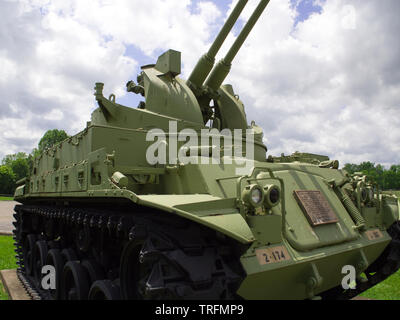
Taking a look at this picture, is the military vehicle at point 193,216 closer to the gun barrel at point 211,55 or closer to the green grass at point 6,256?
the gun barrel at point 211,55

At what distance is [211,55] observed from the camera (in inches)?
305

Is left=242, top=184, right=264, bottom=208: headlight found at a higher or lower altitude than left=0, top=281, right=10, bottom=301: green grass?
higher

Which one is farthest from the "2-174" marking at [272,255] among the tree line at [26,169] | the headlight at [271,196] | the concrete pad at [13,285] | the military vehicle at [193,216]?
the tree line at [26,169]

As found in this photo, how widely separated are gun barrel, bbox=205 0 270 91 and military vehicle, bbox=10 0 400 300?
1.0 inches

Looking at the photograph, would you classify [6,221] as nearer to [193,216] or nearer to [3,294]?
[3,294]

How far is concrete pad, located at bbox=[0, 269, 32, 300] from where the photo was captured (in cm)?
717

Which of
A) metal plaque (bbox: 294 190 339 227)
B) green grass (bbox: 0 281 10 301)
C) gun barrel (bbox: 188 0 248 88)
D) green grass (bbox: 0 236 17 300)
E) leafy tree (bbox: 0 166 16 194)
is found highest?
leafy tree (bbox: 0 166 16 194)

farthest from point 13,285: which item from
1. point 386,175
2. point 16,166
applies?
point 386,175

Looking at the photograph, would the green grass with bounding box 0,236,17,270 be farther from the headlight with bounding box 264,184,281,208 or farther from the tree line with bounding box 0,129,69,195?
the tree line with bounding box 0,129,69,195

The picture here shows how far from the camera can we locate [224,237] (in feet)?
11.1

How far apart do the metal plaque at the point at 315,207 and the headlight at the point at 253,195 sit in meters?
1.11

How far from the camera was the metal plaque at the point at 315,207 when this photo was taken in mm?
4391

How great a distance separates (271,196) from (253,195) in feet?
0.77

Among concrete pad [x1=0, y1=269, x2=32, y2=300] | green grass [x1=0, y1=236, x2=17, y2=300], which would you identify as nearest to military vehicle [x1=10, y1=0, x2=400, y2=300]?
concrete pad [x1=0, y1=269, x2=32, y2=300]
